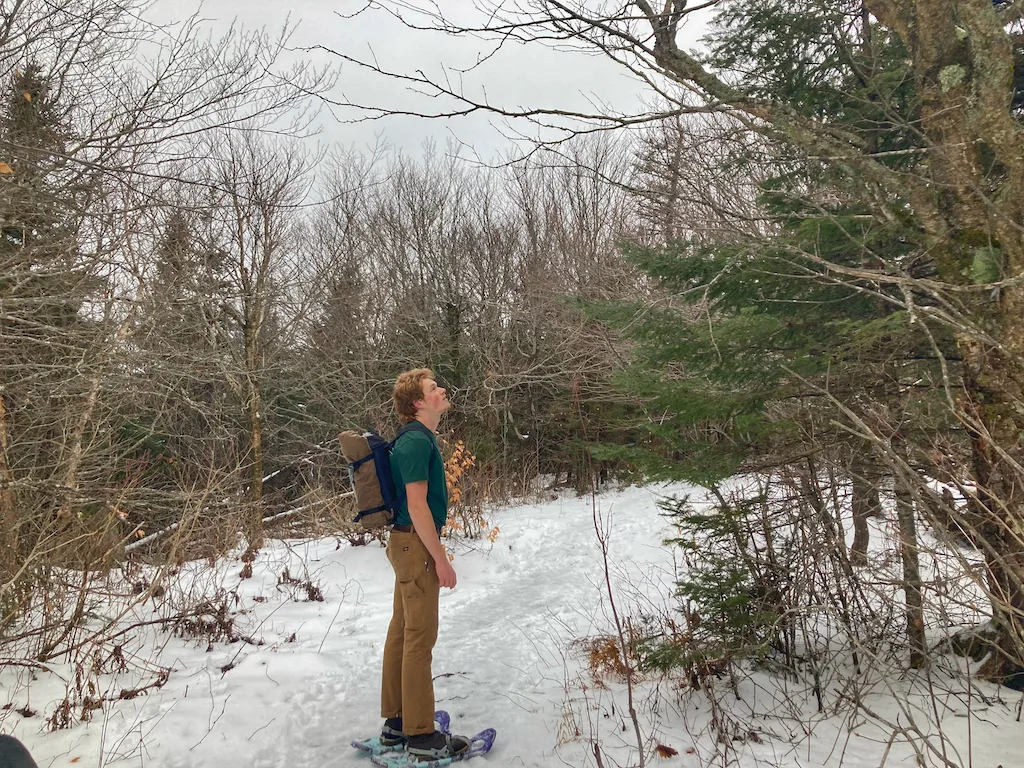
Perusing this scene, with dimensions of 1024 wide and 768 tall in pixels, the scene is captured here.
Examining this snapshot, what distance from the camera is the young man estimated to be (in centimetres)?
288

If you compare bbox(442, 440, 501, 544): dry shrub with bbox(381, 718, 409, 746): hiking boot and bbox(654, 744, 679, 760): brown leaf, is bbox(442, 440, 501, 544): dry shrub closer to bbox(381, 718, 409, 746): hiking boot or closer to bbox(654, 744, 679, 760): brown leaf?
bbox(381, 718, 409, 746): hiking boot

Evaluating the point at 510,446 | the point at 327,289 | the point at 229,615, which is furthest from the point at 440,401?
the point at 510,446

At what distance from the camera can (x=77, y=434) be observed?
15.8 feet

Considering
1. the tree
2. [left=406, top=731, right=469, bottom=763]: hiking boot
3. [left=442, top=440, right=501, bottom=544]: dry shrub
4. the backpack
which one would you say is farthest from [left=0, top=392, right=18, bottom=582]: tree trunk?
[left=442, top=440, right=501, bottom=544]: dry shrub

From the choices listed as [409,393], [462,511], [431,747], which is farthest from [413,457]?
[462,511]

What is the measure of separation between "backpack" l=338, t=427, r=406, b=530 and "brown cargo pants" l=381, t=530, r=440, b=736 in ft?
0.46

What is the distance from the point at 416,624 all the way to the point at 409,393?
1166mm

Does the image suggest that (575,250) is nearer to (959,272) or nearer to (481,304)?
(481,304)

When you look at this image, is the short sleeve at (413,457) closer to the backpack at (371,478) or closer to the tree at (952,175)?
the backpack at (371,478)

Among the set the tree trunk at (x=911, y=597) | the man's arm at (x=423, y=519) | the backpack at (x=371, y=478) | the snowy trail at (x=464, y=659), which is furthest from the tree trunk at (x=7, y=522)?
the tree trunk at (x=911, y=597)

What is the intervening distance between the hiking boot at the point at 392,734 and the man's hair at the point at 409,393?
1583 millimetres

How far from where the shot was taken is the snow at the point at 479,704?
9.52 feet

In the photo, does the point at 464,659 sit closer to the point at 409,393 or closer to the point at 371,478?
the point at 371,478

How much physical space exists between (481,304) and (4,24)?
12898 millimetres
